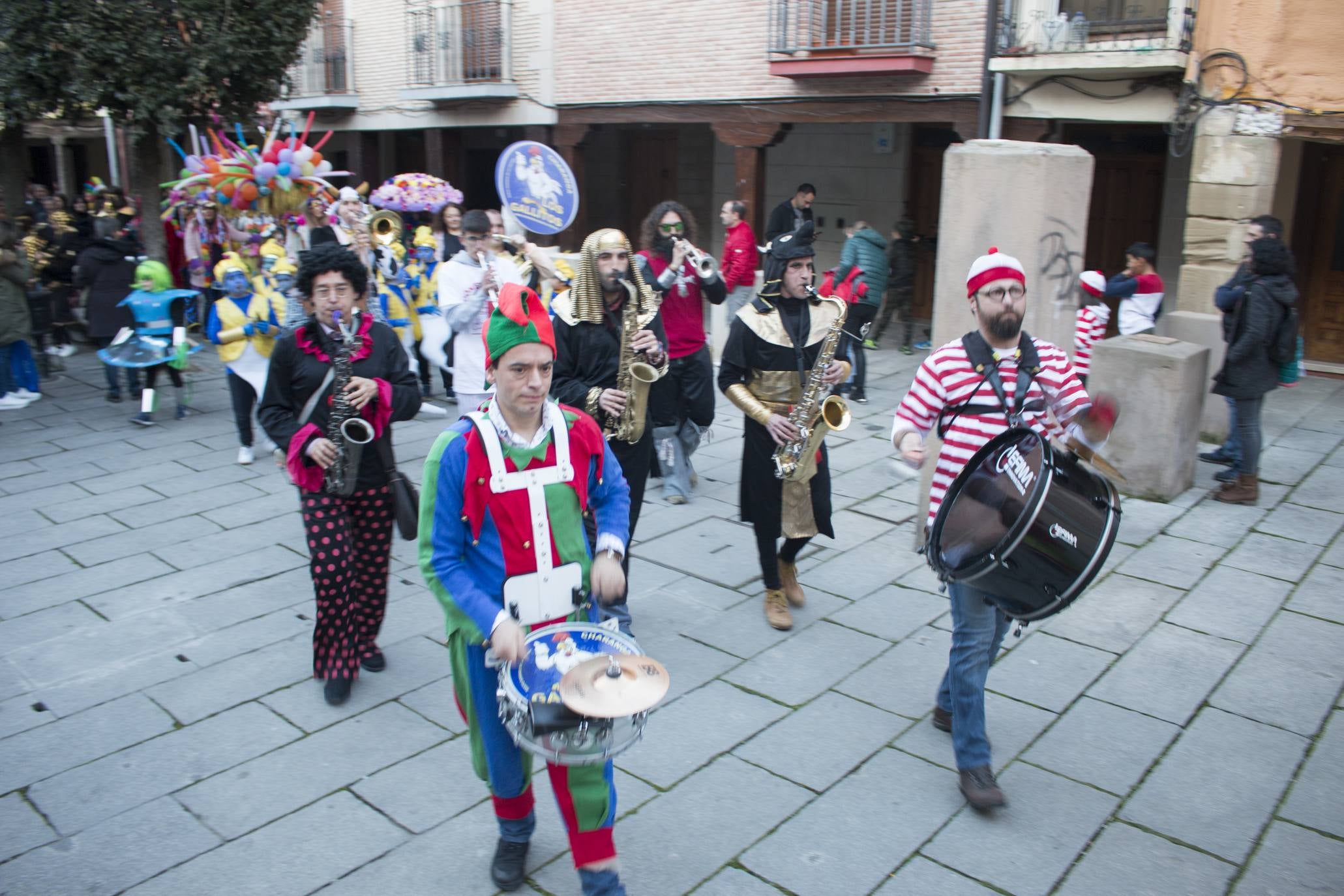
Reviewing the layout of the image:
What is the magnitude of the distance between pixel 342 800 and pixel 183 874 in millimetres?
561

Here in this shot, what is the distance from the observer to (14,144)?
12.8 metres

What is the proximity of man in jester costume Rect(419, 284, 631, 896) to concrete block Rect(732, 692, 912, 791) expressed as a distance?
1094 millimetres

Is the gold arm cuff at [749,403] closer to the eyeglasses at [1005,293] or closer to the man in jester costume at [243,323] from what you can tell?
the eyeglasses at [1005,293]

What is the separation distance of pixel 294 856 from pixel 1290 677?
4264mm

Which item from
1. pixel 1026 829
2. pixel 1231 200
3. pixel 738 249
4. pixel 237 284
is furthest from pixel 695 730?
pixel 1231 200

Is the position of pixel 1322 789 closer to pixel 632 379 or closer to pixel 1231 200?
pixel 632 379

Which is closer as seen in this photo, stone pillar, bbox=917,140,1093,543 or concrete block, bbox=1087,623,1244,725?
concrete block, bbox=1087,623,1244,725

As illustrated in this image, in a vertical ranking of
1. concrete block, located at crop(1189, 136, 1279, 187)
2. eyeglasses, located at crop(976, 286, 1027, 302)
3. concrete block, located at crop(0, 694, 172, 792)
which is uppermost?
concrete block, located at crop(1189, 136, 1279, 187)

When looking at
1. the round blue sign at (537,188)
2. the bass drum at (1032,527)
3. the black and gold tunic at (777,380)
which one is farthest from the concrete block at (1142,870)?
the round blue sign at (537,188)

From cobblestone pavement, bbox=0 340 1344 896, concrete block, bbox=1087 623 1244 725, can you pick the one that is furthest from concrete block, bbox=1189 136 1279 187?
Answer: concrete block, bbox=1087 623 1244 725

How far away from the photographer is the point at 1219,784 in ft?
12.5

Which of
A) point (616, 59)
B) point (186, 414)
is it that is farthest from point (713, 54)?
point (186, 414)

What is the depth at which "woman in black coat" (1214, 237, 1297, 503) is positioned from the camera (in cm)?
673

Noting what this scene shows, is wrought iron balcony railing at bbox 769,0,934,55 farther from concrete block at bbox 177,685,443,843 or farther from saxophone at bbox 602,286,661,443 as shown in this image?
concrete block at bbox 177,685,443,843
